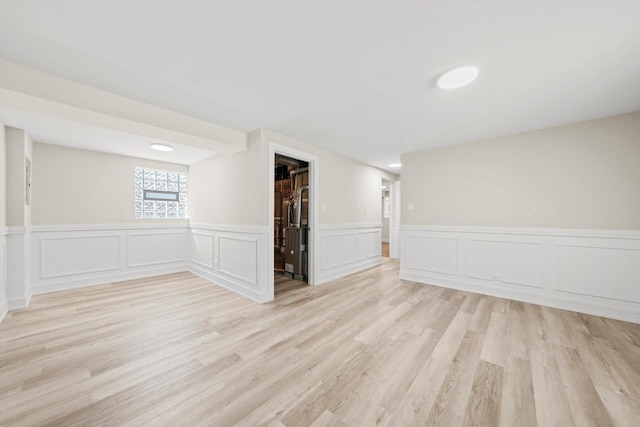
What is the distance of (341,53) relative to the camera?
66.2 inches

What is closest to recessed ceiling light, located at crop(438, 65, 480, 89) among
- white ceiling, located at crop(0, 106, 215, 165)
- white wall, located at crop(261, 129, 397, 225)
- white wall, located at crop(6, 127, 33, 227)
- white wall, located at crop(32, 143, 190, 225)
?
white wall, located at crop(261, 129, 397, 225)

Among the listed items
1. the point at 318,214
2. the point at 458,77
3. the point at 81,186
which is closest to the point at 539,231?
the point at 458,77

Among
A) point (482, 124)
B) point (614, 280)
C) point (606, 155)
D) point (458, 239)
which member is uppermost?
point (482, 124)

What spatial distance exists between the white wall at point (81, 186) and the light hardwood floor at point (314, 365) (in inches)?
52.4

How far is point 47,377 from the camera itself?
5.39 ft

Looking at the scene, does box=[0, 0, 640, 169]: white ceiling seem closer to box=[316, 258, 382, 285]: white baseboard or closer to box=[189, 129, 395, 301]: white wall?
box=[189, 129, 395, 301]: white wall

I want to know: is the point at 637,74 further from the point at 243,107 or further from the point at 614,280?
the point at 243,107

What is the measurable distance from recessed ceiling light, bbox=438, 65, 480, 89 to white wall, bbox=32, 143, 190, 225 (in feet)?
16.3

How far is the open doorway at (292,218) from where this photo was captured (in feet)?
13.6

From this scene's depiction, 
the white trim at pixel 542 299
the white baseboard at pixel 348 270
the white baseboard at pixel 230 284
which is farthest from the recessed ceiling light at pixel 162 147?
the white trim at pixel 542 299

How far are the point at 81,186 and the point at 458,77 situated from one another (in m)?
5.35

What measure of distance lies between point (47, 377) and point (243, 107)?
2.68 m

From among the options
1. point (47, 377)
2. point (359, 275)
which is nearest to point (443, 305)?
point (359, 275)

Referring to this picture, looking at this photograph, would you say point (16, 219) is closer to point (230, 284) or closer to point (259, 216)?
point (230, 284)
